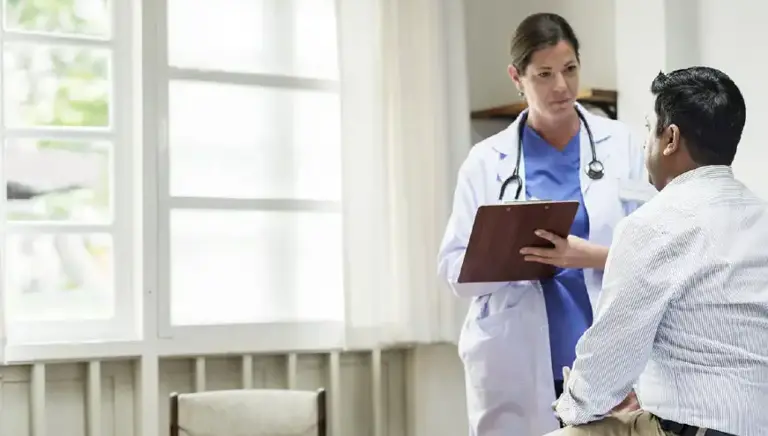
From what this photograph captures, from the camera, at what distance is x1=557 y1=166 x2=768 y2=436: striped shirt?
1600 millimetres

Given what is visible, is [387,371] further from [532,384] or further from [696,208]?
[696,208]

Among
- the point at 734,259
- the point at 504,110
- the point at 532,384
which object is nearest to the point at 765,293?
the point at 734,259

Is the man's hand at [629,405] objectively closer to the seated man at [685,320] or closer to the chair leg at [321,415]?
the seated man at [685,320]

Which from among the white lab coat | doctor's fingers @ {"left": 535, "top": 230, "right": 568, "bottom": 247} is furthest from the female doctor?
doctor's fingers @ {"left": 535, "top": 230, "right": 568, "bottom": 247}

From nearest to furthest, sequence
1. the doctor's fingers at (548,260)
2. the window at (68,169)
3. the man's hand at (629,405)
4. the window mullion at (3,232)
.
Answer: the man's hand at (629,405)
the doctor's fingers at (548,260)
the window mullion at (3,232)
the window at (68,169)

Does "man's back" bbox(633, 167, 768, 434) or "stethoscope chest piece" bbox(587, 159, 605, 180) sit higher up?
"stethoscope chest piece" bbox(587, 159, 605, 180)

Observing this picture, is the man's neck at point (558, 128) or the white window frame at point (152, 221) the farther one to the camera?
the white window frame at point (152, 221)

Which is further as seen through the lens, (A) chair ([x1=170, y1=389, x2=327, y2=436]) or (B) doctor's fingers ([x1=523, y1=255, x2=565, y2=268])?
(A) chair ([x1=170, y1=389, x2=327, y2=436])

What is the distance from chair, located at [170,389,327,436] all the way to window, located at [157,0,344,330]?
0.52m

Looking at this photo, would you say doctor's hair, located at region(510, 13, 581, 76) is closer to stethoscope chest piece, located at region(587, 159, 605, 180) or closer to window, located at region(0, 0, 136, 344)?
stethoscope chest piece, located at region(587, 159, 605, 180)

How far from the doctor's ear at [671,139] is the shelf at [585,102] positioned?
4.38 feet

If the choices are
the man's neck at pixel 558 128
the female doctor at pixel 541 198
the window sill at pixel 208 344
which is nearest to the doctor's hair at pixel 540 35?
the female doctor at pixel 541 198

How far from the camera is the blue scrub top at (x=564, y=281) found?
2.43 m

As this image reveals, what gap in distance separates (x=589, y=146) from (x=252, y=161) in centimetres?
131
